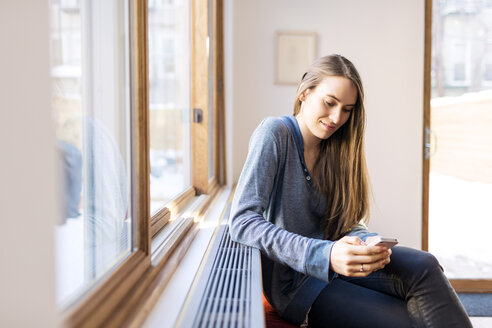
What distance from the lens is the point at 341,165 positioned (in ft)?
4.81

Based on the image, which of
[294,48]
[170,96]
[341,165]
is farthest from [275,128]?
[294,48]

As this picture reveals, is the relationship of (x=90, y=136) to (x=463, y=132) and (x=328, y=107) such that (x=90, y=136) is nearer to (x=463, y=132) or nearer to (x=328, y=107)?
(x=328, y=107)

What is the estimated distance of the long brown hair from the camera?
4.61 feet

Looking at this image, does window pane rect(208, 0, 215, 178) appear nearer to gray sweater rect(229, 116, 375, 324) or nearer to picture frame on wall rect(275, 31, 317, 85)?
picture frame on wall rect(275, 31, 317, 85)

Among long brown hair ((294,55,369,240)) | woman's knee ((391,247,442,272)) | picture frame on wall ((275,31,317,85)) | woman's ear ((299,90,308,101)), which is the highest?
picture frame on wall ((275,31,317,85))

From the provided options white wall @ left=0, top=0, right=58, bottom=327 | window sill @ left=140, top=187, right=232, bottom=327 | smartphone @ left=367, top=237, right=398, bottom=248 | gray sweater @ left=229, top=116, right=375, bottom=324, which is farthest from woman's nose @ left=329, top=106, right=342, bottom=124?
white wall @ left=0, top=0, right=58, bottom=327

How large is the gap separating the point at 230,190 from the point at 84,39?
1891mm

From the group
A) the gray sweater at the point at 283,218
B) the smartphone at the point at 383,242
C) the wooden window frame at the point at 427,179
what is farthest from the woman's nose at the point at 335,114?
the wooden window frame at the point at 427,179

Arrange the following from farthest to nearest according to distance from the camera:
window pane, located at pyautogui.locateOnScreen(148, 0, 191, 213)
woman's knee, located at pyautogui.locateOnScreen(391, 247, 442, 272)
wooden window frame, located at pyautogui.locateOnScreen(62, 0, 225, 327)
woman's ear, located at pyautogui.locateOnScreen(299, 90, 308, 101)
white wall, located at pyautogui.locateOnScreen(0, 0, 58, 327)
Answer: window pane, located at pyautogui.locateOnScreen(148, 0, 191, 213) < woman's ear, located at pyautogui.locateOnScreen(299, 90, 308, 101) < woman's knee, located at pyautogui.locateOnScreen(391, 247, 442, 272) < wooden window frame, located at pyautogui.locateOnScreen(62, 0, 225, 327) < white wall, located at pyautogui.locateOnScreen(0, 0, 58, 327)

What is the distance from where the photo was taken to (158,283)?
0.94 meters

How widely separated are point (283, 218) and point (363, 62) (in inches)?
80.4

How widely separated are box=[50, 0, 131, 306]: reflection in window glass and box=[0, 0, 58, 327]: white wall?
8.4 inches

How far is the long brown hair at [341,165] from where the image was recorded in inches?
55.3

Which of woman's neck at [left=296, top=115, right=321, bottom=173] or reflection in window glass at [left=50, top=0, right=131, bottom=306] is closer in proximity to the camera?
reflection in window glass at [left=50, top=0, right=131, bottom=306]
